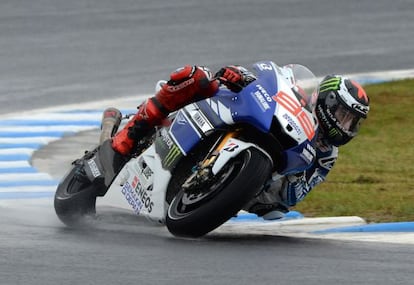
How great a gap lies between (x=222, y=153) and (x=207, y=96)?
27.0 inches

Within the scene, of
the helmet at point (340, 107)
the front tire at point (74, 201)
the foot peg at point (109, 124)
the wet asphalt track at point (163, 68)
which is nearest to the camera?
the wet asphalt track at point (163, 68)

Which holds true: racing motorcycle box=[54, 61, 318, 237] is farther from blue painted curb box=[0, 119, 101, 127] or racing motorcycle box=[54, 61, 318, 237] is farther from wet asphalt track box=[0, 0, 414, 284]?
blue painted curb box=[0, 119, 101, 127]

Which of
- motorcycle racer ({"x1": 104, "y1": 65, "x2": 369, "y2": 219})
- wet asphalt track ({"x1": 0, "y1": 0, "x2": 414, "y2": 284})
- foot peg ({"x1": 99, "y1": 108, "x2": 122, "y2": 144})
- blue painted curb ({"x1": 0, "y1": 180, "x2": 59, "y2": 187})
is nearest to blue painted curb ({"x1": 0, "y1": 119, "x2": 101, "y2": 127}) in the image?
wet asphalt track ({"x1": 0, "y1": 0, "x2": 414, "y2": 284})

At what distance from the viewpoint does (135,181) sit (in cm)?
809

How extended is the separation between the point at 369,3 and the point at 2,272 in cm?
1493

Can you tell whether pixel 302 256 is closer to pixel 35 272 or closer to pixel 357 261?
pixel 357 261

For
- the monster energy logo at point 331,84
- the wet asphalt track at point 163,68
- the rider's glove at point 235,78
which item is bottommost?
the wet asphalt track at point 163,68

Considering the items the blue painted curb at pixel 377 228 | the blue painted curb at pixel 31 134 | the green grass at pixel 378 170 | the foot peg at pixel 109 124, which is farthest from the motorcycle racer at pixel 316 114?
the blue painted curb at pixel 31 134

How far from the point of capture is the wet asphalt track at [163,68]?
628 centimetres

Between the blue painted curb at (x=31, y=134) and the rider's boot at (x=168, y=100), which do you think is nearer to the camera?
the rider's boot at (x=168, y=100)

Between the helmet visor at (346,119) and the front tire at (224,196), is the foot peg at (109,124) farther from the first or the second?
the helmet visor at (346,119)

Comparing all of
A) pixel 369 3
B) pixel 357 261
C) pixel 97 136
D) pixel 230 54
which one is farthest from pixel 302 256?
pixel 369 3

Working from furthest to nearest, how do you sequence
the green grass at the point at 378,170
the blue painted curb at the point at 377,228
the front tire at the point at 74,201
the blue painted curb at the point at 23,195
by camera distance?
1. the blue painted curb at the point at 23,195
2. the green grass at the point at 378,170
3. the blue painted curb at the point at 377,228
4. the front tire at the point at 74,201

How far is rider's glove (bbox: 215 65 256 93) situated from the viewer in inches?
310
